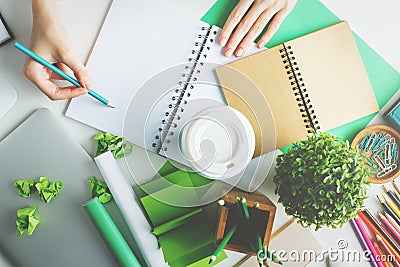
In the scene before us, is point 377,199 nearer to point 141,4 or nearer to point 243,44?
point 243,44

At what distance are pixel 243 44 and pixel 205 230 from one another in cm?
34

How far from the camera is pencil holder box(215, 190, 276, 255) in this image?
2.21 ft

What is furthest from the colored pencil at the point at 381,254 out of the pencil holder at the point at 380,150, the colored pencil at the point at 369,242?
the pencil holder at the point at 380,150

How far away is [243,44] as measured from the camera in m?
0.77

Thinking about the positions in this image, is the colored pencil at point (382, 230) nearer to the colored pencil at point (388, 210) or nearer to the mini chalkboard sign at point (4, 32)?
the colored pencil at point (388, 210)

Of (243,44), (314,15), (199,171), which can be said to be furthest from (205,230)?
(314,15)

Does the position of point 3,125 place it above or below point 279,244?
above

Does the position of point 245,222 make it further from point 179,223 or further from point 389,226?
point 389,226

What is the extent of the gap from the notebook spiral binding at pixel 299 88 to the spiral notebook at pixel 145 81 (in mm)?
133

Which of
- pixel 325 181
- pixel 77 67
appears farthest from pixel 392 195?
pixel 77 67

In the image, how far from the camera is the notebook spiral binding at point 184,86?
0.76 metres

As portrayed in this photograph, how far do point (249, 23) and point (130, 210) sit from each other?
0.39 m

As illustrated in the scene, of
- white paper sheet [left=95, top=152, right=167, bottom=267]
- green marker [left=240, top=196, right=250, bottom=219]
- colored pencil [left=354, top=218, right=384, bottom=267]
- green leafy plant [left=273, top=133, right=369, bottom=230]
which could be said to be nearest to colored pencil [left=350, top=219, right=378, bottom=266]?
colored pencil [left=354, top=218, right=384, bottom=267]

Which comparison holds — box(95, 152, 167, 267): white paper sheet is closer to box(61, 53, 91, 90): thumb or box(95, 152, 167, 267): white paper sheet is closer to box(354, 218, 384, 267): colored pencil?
box(61, 53, 91, 90): thumb
